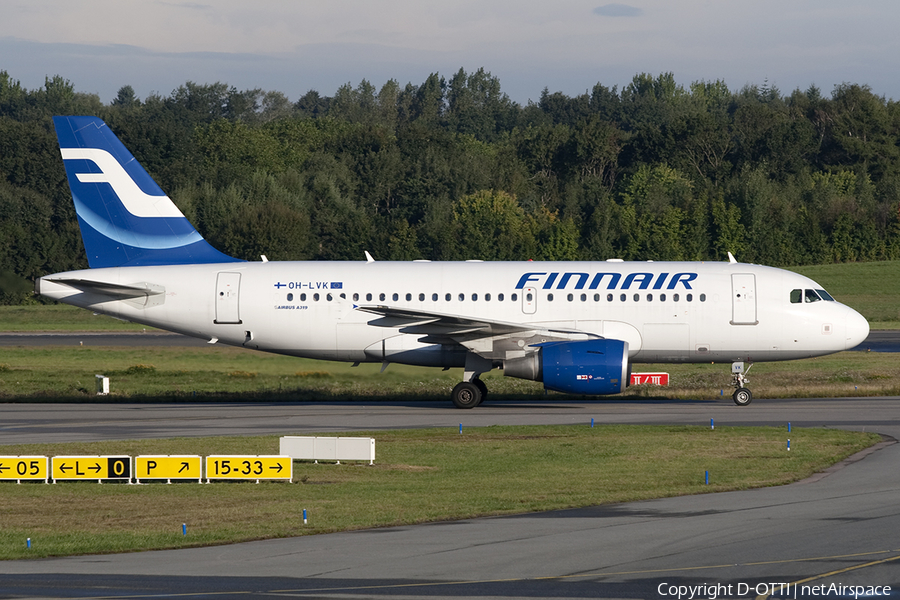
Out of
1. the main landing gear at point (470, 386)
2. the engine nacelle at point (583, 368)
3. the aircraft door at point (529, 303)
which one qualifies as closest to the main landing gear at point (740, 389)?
the engine nacelle at point (583, 368)

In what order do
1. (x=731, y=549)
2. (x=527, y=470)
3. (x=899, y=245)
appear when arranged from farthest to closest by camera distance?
(x=899, y=245), (x=527, y=470), (x=731, y=549)

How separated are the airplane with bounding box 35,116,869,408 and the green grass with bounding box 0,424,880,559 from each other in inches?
245

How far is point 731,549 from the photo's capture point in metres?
15.1

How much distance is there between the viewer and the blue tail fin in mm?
35531

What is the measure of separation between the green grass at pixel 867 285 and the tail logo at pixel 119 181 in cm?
5699

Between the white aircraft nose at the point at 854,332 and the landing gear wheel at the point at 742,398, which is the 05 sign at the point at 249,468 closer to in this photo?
the landing gear wheel at the point at 742,398

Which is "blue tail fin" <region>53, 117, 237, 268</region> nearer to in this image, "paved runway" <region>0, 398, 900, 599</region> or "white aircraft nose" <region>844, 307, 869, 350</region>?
"paved runway" <region>0, 398, 900, 599</region>

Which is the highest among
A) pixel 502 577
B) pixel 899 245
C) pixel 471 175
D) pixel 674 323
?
pixel 471 175

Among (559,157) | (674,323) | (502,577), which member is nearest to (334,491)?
(502,577)

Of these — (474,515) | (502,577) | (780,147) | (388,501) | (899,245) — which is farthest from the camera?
(780,147)

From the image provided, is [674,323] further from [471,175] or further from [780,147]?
[780,147]

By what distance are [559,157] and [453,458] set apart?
358ft

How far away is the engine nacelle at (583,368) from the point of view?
32.1 meters

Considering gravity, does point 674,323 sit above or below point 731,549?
above
